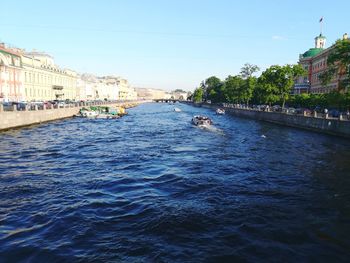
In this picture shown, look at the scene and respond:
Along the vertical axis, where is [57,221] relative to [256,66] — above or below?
below

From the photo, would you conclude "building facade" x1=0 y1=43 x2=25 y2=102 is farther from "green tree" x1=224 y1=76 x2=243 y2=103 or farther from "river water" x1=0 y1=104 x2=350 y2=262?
"green tree" x1=224 y1=76 x2=243 y2=103

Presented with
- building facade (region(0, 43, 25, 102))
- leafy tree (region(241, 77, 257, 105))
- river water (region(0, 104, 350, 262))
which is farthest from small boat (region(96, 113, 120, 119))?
river water (region(0, 104, 350, 262))

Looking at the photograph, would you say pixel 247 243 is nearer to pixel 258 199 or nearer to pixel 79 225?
pixel 258 199

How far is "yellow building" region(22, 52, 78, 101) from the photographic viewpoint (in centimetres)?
9219

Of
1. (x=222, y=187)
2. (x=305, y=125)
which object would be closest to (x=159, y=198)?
(x=222, y=187)

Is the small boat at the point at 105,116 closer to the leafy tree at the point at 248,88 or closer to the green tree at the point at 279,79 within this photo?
the green tree at the point at 279,79

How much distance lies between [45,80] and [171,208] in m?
100

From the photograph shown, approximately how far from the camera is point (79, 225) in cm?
1273

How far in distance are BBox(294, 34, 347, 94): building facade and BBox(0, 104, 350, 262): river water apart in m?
75.3

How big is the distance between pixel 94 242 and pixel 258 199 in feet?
28.5

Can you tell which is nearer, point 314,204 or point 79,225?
point 79,225

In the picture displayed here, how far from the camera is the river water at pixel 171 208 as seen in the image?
10.9 metres

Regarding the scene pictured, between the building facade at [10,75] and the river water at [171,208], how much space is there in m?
54.3

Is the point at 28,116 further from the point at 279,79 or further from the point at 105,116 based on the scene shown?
the point at 279,79
